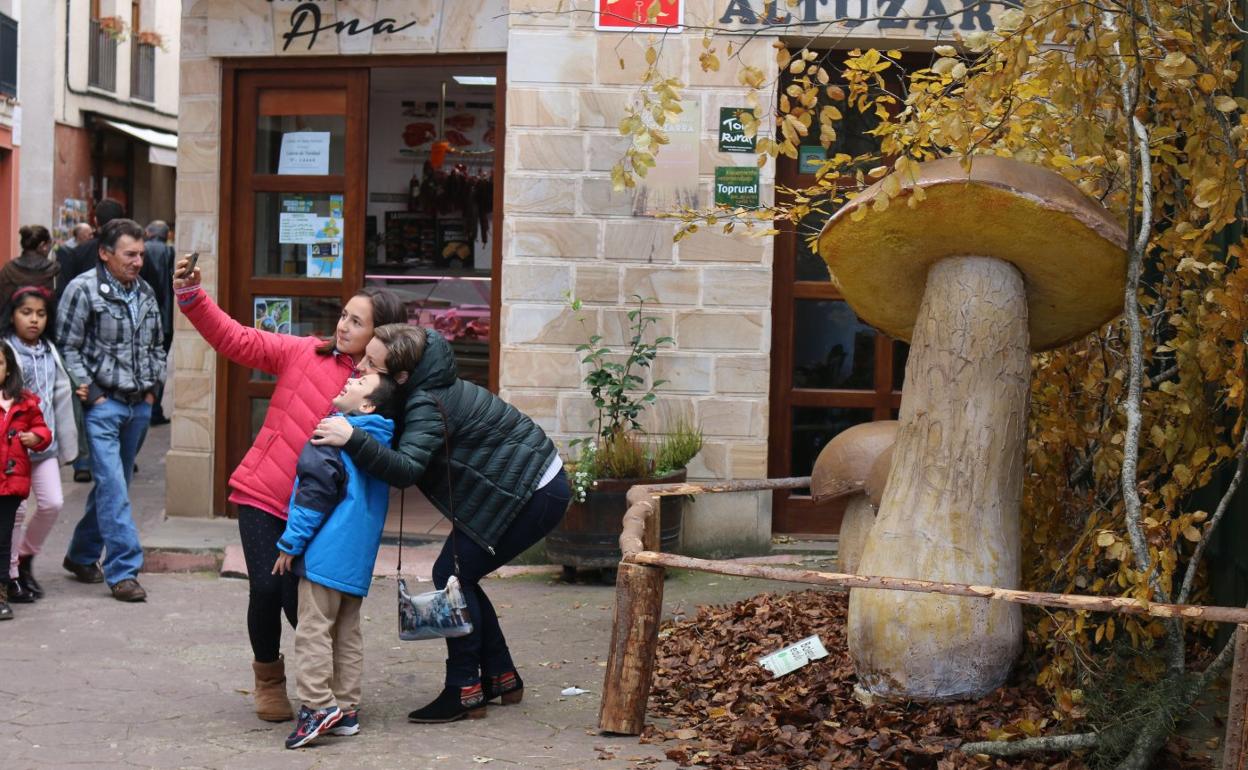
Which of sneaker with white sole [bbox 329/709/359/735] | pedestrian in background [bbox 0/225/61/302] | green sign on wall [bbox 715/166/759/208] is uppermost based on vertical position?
green sign on wall [bbox 715/166/759/208]

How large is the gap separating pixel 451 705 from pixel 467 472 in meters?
0.82

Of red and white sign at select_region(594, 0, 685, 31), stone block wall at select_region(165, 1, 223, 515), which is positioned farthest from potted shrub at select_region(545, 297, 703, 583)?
stone block wall at select_region(165, 1, 223, 515)

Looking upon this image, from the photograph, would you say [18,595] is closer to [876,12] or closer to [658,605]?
[658,605]

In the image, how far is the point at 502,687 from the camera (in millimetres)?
6000

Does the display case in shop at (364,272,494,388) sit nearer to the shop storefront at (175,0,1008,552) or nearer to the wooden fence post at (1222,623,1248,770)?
the shop storefront at (175,0,1008,552)

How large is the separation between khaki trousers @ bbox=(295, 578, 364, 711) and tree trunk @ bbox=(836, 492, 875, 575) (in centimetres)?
234

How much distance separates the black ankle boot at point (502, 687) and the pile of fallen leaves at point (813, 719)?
1.67 feet

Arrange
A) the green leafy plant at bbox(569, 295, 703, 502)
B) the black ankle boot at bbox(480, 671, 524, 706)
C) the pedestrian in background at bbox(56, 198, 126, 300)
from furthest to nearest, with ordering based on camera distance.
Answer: the pedestrian in background at bbox(56, 198, 126, 300)
the green leafy plant at bbox(569, 295, 703, 502)
the black ankle boot at bbox(480, 671, 524, 706)

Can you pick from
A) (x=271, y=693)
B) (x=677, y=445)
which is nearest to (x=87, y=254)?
(x=677, y=445)

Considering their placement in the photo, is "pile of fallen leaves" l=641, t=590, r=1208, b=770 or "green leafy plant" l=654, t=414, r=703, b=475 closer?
"pile of fallen leaves" l=641, t=590, r=1208, b=770

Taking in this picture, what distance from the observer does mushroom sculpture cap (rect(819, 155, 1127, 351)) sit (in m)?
4.96

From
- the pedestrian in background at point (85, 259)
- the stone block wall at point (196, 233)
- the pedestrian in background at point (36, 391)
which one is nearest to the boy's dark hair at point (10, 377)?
the pedestrian in background at point (36, 391)

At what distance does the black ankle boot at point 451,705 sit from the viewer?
5.76 metres

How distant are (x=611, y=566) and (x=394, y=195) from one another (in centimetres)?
373
